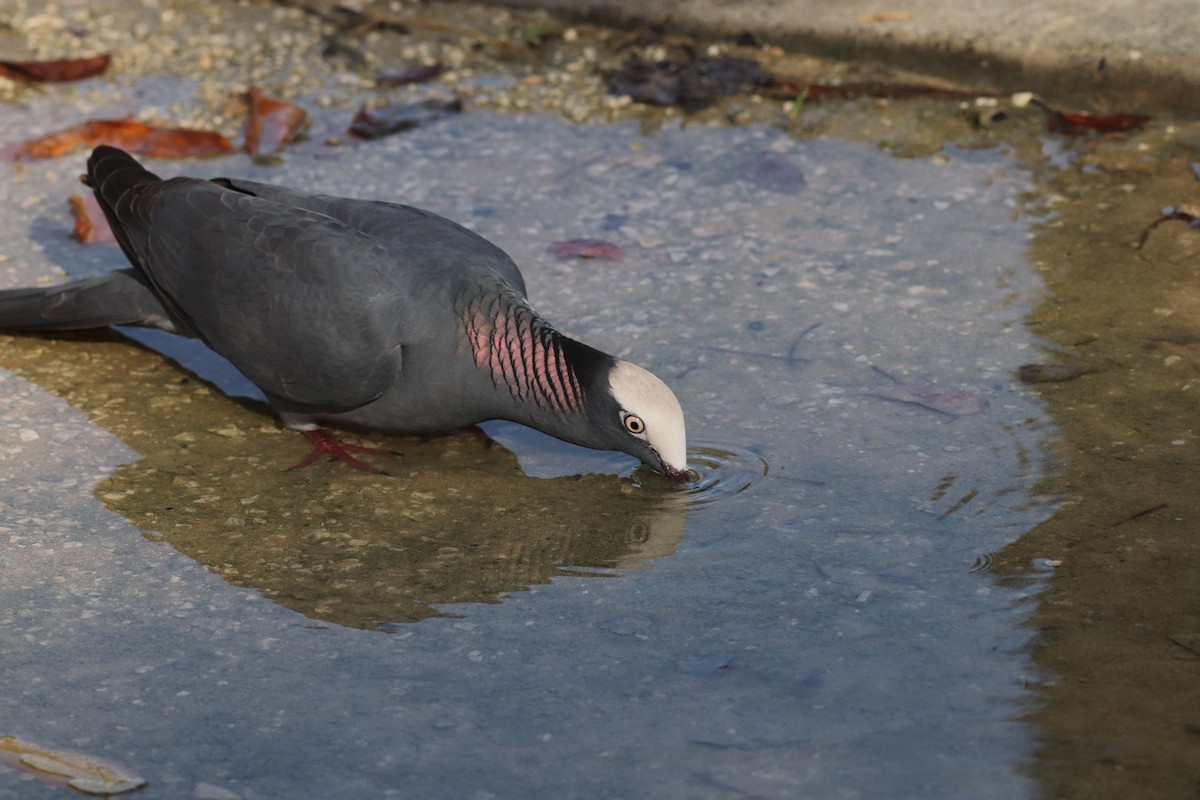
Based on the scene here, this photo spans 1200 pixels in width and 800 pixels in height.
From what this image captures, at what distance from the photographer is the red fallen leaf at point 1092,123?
18.7 feet

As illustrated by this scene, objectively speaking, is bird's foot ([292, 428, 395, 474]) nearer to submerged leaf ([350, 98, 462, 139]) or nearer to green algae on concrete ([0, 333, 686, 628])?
green algae on concrete ([0, 333, 686, 628])

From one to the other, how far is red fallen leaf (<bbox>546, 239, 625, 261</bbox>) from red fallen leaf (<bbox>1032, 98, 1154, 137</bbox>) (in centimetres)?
211

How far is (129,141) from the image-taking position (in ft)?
19.4

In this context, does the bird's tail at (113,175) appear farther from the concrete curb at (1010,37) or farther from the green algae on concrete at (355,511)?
the concrete curb at (1010,37)

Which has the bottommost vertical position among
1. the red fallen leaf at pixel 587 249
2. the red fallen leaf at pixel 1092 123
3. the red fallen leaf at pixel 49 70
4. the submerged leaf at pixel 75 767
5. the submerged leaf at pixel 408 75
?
the submerged leaf at pixel 75 767

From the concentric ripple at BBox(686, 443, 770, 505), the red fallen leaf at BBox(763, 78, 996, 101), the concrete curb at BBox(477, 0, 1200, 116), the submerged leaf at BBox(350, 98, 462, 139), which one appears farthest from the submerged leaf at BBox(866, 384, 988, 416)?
the submerged leaf at BBox(350, 98, 462, 139)

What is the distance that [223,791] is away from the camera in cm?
262

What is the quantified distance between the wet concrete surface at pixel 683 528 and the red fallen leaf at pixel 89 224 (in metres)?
0.07

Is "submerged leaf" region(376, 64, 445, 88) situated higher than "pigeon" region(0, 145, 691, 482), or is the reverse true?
"submerged leaf" region(376, 64, 445, 88)

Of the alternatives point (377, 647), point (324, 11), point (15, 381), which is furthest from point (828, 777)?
point (324, 11)

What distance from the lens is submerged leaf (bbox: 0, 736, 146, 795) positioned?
261 cm

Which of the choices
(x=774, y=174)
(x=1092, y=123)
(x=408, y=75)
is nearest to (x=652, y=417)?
(x=774, y=174)

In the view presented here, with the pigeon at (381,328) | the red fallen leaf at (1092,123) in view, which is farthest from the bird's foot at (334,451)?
the red fallen leaf at (1092,123)

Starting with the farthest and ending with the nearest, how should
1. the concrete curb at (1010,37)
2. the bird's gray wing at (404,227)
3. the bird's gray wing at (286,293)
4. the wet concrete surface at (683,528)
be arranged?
1. the concrete curb at (1010,37)
2. the bird's gray wing at (404,227)
3. the bird's gray wing at (286,293)
4. the wet concrete surface at (683,528)
